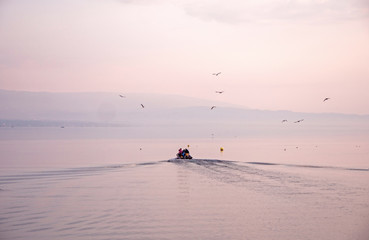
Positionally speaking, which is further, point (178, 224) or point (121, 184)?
point (121, 184)

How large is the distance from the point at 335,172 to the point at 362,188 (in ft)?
31.6

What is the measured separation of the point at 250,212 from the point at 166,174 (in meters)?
18.7

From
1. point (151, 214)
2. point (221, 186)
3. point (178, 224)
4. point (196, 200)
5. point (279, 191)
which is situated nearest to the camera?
point (178, 224)

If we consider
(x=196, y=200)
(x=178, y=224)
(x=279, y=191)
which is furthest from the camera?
(x=279, y=191)

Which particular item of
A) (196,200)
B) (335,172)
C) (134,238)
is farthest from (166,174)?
(134,238)

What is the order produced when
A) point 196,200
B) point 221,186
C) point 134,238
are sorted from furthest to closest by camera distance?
point 221,186 < point 196,200 < point 134,238

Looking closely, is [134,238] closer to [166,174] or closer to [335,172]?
[166,174]

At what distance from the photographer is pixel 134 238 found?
21516 millimetres

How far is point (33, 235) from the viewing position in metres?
22.0

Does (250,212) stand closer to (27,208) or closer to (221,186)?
(221,186)

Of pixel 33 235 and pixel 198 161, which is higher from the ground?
pixel 198 161

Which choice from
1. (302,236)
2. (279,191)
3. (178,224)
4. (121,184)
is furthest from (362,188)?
(121,184)

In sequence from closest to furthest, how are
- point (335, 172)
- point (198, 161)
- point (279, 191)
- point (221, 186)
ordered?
point (279, 191) → point (221, 186) → point (335, 172) → point (198, 161)

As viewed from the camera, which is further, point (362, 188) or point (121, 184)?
point (121, 184)
